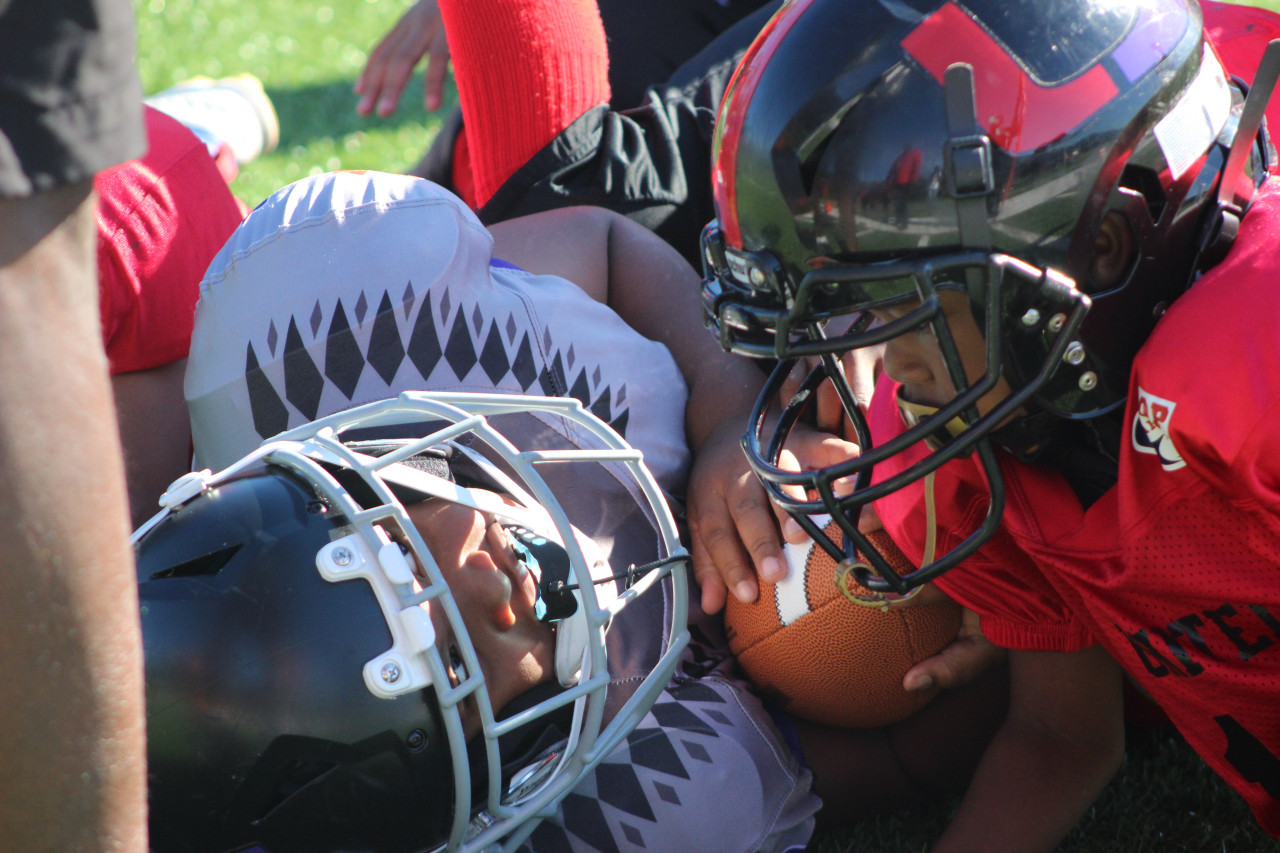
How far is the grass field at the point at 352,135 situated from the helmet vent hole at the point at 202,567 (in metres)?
1.10

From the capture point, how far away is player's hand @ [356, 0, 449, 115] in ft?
12.0

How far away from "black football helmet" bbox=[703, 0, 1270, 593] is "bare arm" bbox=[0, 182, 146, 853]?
0.84m

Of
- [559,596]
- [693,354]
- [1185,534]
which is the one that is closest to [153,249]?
[693,354]

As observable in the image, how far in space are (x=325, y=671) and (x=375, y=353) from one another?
653 mm

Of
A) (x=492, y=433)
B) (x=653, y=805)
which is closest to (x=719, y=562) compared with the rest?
(x=653, y=805)

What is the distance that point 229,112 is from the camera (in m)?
4.22

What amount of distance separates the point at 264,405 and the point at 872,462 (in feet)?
3.23

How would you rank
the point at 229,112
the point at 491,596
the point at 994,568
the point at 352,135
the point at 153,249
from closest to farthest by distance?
1. the point at 491,596
2. the point at 994,568
3. the point at 153,249
4. the point at 229,112
5. the point at 352,135

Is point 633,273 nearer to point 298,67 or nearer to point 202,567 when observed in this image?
point 202,567

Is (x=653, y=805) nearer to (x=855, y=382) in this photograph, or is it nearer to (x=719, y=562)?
(x=719, y=562)

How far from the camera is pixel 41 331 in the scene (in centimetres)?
86

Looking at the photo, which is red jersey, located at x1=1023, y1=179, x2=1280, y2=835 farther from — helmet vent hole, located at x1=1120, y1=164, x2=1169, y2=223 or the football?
the football

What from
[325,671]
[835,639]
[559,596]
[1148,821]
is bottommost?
[1148,821]

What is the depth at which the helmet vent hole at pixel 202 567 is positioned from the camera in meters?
1.47
